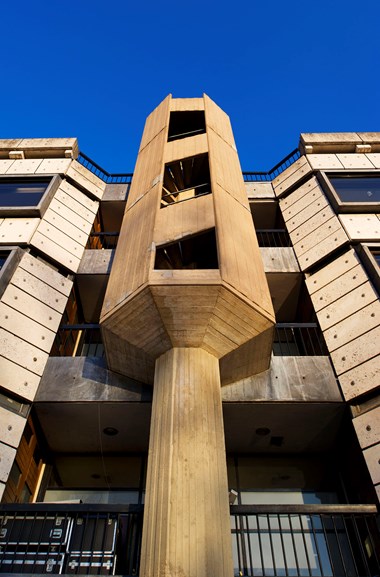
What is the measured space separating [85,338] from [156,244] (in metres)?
5.34

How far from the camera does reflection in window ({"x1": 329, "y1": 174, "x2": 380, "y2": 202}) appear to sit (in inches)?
549

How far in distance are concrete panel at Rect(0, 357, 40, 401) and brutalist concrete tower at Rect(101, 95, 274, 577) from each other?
175 cm

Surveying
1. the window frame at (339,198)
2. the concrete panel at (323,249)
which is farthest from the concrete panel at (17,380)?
the window frame at (339,198)

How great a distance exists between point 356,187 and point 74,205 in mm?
9678

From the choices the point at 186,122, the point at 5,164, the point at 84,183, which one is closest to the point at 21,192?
the point at 84,183

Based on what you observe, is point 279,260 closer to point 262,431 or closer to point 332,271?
point 332,271

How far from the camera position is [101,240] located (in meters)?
15.6

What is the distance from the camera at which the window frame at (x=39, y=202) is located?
13.0 metres

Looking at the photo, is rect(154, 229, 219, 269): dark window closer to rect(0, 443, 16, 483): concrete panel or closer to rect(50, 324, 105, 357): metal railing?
rect(50, 324, 105, 357): metal railing

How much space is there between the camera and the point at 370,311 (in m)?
9.77

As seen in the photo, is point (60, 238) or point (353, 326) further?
point (60, 238)

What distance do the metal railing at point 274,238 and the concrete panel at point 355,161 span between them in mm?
3736

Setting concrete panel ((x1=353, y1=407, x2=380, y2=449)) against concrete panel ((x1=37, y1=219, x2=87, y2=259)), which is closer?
concrete panel ((x1=353, y1=407, x2=380, y2=449))

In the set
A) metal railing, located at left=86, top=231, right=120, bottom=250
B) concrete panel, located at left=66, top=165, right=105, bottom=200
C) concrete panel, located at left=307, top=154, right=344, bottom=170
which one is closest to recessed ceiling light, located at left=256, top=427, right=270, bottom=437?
metal railing, located at left=86, top=231, right=120, bottom=250
